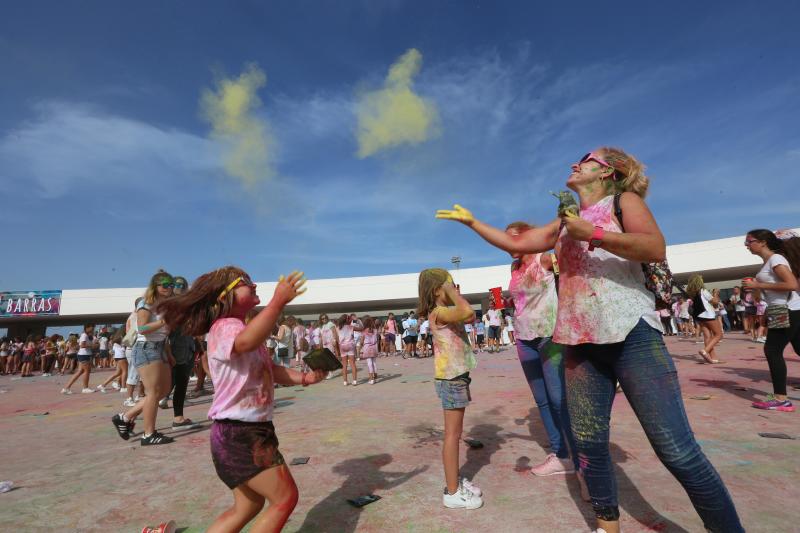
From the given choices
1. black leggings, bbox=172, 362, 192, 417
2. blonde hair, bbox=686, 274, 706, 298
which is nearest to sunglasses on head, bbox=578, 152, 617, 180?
black leggings, bbox=172, 362, 192, 417

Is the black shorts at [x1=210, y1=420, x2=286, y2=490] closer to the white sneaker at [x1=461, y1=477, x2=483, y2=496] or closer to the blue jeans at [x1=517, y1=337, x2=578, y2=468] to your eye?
the white sneaker at [x1=461, y1=477, x2=483, y2=496]

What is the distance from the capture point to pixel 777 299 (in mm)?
4930

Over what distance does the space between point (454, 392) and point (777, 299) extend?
457cm

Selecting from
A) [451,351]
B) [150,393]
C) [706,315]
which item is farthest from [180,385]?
[706,315]

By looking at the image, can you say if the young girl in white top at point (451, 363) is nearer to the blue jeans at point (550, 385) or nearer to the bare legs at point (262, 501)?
the blue jeans at point (550, 385)

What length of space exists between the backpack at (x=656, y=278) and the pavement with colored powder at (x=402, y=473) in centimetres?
142

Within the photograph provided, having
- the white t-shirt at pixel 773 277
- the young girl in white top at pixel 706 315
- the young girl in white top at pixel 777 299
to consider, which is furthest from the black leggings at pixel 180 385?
the young girl in white top at pixel 706 315

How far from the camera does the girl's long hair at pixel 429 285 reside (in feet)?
10.7

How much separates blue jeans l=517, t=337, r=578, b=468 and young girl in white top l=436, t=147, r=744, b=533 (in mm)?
1186

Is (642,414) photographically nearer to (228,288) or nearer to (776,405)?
(228,288)

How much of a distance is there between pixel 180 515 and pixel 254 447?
5.03 ft

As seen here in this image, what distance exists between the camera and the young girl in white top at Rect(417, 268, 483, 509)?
9.40 ft

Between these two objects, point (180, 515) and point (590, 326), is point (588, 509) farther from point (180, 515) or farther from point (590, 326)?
point (180, 515)

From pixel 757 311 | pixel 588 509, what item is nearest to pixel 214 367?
pixel 588 509
